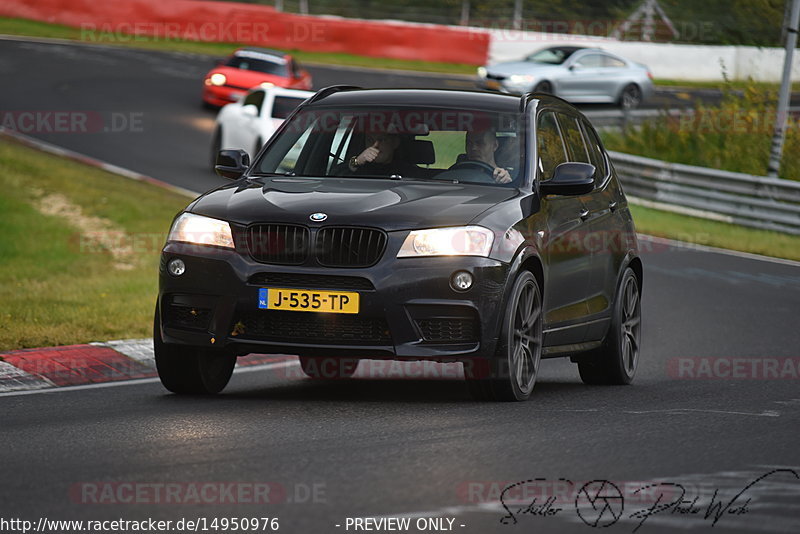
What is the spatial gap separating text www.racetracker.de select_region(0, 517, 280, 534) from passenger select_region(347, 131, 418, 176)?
13.0ft

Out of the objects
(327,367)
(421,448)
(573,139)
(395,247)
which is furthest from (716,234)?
(421,448)

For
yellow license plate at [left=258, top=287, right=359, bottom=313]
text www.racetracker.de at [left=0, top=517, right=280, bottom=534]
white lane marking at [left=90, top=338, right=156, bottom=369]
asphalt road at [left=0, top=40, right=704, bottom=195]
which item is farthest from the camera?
asphalt road at [left=0, top=40, right=704, bottom=195]

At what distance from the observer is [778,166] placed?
2702 centimetres

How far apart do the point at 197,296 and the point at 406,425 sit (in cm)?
145

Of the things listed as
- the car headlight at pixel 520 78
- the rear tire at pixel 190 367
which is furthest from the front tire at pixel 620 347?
the car headlight at pixel 520 78

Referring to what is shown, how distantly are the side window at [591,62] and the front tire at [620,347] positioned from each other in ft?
95.2

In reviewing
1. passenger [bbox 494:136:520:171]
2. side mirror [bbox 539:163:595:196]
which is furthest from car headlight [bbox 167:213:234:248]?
side mirror [bbox 539:163:595:196]

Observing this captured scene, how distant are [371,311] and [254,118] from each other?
17379 millimetres

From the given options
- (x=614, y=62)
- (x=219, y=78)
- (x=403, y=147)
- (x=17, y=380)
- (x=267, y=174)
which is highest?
(x=403, y=147)

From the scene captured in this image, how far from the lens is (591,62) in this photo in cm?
3969

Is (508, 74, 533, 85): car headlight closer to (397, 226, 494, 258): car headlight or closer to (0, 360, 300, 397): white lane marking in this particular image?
(0, 360, 300, 397): white lane marking

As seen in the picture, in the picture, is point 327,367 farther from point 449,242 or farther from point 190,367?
point 449,242

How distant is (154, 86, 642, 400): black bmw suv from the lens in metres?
8.09

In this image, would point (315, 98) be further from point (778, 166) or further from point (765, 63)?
point (765, 63)
